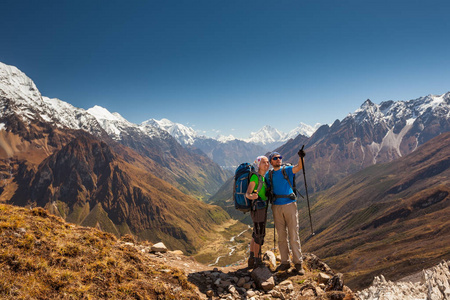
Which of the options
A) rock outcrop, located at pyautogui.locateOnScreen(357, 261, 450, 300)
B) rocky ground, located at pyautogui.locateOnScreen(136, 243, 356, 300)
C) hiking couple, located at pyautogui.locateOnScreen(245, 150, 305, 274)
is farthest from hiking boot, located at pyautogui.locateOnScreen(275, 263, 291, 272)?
rock outcrop, located at pyautogui.locateOnScreen(357, 261, 450, 300)

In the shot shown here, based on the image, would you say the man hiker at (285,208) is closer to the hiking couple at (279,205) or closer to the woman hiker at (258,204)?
the hiking couple at (279,205)

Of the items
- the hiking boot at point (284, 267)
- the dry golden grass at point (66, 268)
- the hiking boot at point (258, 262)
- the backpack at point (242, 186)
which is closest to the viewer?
the dry golden grass at point (66, 268)

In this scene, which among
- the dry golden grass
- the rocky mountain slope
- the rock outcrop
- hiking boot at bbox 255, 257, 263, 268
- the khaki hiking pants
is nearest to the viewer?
the dry golden grass

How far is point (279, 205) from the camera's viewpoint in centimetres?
1219

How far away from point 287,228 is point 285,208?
52.7 inches

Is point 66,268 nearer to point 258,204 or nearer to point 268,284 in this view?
point 268,284

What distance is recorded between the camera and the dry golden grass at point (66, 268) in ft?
22.4

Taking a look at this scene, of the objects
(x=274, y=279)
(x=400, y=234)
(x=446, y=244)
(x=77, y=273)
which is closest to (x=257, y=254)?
(x=274, y=279)

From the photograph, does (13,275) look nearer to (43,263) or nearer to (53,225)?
(43,263)

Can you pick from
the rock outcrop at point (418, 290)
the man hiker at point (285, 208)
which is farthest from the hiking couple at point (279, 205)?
the rock outcrop at point (418, 290)

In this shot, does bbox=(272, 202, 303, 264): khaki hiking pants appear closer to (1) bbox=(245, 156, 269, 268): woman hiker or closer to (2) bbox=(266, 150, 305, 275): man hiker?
(2) bbox=(266, 150, 305, 275): man hiker

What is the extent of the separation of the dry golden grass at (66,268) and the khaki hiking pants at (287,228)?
5.37 metres

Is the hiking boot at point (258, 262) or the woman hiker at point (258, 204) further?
the hiking boot at point (258, 262)

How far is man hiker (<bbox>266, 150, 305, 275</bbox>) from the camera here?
11977 millimetres
